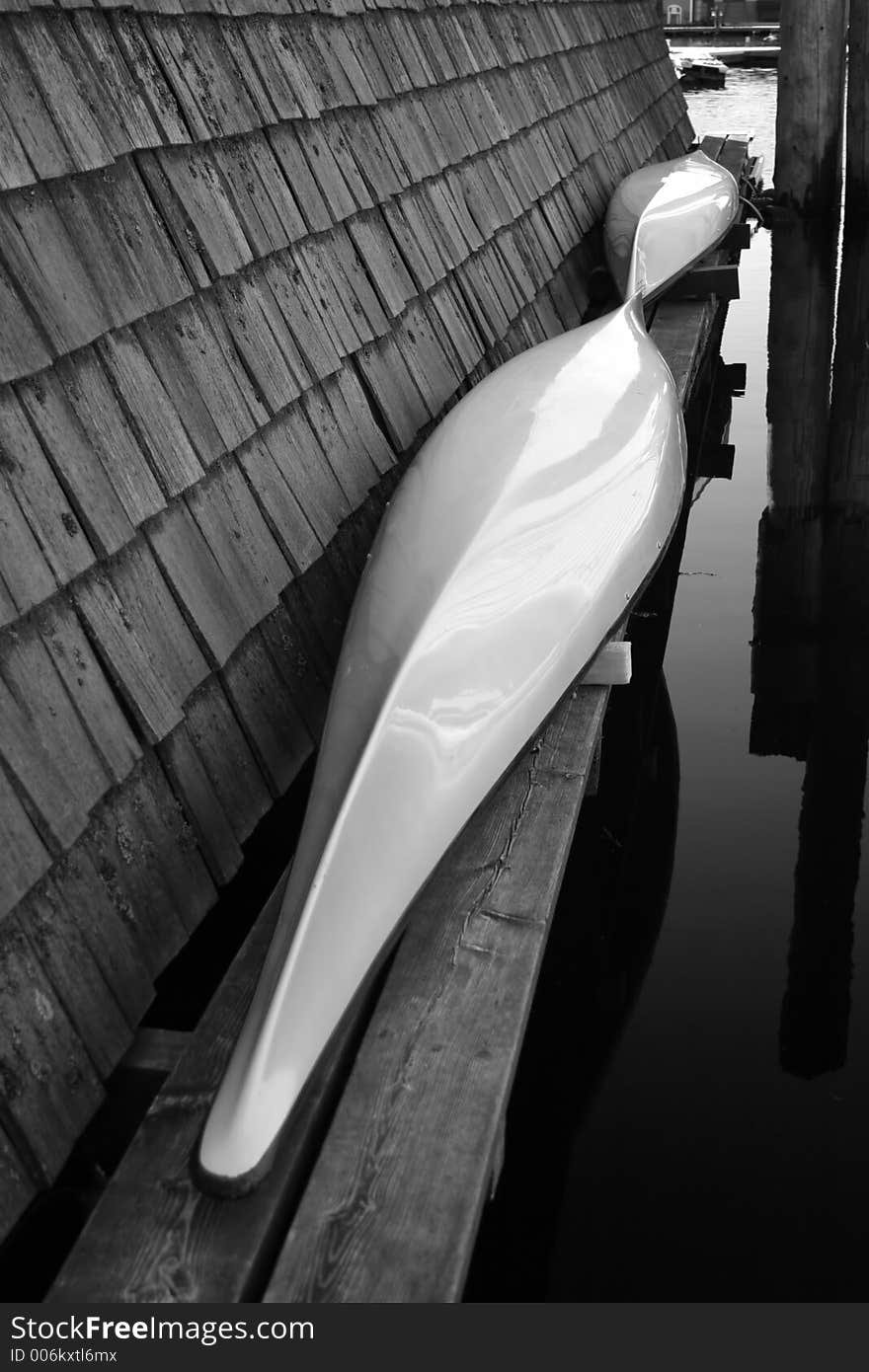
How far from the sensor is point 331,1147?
1.62m

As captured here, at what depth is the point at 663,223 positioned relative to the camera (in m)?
6.02

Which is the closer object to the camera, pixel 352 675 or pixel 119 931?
pixel 119 931

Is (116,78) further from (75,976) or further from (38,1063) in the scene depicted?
(38,1063)

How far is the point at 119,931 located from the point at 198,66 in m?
1.73

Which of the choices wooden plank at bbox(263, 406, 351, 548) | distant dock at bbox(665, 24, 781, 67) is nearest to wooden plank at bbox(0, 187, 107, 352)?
wooden plank at bbox(263, 406, 351, 548)

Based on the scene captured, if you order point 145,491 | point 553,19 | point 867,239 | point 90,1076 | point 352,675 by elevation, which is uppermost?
point 553,19

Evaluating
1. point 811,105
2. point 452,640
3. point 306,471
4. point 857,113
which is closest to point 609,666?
point 452,640

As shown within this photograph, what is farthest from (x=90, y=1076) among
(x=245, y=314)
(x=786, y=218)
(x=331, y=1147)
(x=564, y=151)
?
(x=786, y=218)

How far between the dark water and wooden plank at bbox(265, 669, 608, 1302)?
728mm

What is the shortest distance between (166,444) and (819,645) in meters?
3.15

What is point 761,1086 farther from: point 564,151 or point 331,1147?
point 564,151

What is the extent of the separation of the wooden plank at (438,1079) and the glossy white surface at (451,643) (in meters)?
0.09

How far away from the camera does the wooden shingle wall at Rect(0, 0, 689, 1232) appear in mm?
1741

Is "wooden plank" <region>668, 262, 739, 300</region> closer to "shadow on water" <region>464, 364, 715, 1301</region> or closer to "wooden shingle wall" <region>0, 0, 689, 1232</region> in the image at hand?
"shadow on water" <region>464, 364, 715, 1301</region>
